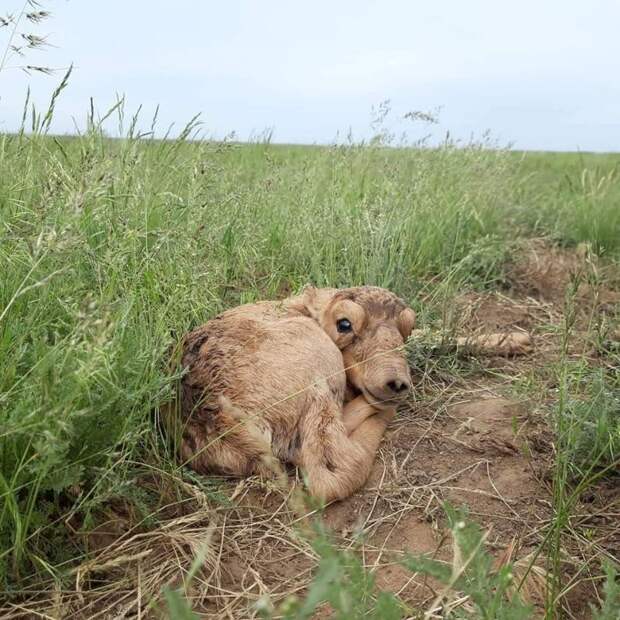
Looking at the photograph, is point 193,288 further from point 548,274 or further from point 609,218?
point 609,218

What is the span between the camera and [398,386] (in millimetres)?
3092

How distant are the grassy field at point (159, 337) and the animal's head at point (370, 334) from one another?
553mm

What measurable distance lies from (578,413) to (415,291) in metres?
1.92

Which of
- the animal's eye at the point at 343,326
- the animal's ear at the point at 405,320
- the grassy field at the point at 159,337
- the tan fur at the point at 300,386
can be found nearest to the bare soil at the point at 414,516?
the grassy field at the point at 159,337

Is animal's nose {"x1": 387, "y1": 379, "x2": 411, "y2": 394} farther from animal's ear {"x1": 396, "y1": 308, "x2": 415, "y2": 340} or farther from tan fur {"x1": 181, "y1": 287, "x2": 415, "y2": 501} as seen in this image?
animal's ear {"x1": 396, "y1": 308, "x2": 415, "y2": 340}

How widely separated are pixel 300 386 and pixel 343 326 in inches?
23.0

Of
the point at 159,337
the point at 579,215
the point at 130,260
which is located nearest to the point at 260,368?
the point at 159,337

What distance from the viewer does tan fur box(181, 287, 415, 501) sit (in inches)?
107

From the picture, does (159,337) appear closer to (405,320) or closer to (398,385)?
(398,385)

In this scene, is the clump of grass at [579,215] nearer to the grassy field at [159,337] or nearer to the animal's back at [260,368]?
the grassy field at [159,337]

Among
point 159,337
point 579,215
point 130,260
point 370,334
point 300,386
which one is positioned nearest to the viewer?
point 159,337

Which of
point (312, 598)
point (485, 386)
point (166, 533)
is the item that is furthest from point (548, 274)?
point (312, 598)

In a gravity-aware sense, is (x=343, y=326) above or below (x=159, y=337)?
below

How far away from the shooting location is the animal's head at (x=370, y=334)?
10.3ft
